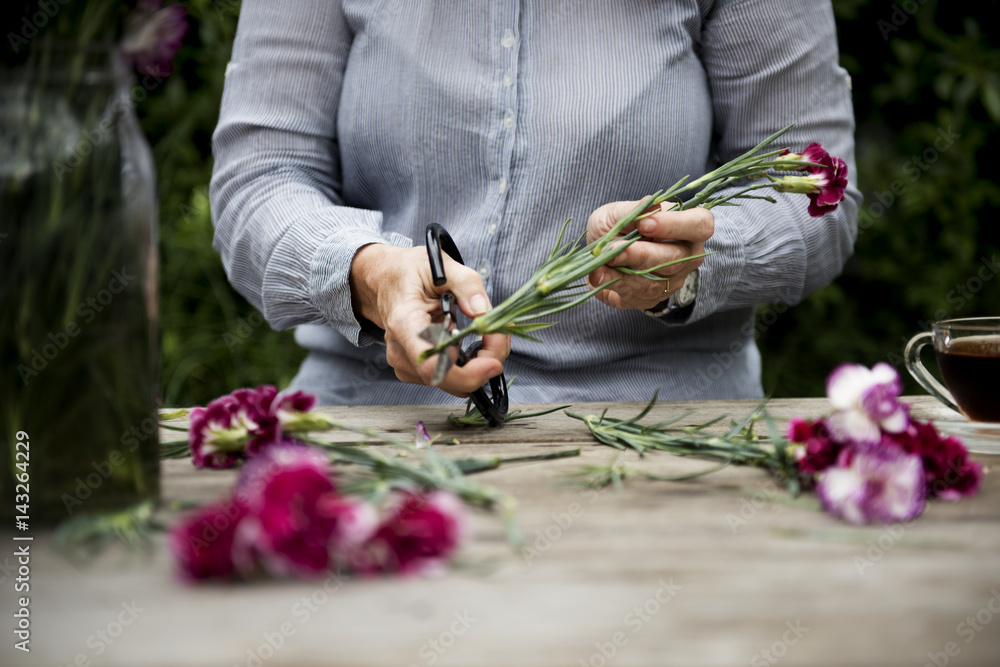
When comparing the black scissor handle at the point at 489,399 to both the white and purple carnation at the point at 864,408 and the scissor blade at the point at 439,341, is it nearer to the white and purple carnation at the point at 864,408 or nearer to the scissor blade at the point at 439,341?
the scissor blade at the point at 439,341

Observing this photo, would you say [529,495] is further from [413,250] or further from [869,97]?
[869,97]

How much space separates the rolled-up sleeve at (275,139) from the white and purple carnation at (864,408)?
63 cm

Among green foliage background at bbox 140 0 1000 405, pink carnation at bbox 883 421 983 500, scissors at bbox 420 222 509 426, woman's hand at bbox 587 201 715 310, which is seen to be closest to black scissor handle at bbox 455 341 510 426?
scissors at bbox 420 222 509 426

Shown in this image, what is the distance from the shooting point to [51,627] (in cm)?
39

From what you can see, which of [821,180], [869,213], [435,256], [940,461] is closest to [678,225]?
[821,180]

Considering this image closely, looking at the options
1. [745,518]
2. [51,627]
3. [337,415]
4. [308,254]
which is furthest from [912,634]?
[308,254]

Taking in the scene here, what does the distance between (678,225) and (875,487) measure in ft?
1.32

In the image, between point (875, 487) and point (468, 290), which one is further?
point (468, 290)

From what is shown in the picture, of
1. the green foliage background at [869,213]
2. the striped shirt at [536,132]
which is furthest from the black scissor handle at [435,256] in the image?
the green foliage background at [869,213]

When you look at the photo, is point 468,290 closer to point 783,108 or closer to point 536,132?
point 536,132

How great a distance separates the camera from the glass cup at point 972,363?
72 cm

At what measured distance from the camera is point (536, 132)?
1.14m

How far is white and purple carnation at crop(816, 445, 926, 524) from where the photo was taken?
0.51 metres

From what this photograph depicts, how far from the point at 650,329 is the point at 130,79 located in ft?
2.65
